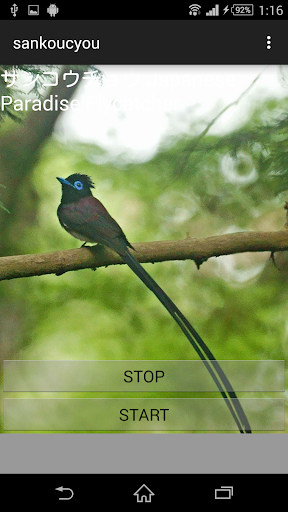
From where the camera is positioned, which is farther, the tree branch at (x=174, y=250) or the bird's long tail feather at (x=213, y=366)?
the tree branch at (x=174, y=250)

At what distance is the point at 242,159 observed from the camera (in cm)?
226

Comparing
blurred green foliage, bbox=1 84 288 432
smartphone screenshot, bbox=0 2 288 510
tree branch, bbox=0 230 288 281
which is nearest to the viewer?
smartphone screenshot, bbox=0 2 288 510

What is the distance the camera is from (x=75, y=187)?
2004mm

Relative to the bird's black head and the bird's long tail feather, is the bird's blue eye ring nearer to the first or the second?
the bird's black head

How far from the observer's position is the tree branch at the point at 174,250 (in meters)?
1.73

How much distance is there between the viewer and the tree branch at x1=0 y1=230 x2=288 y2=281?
1730 millimetres
